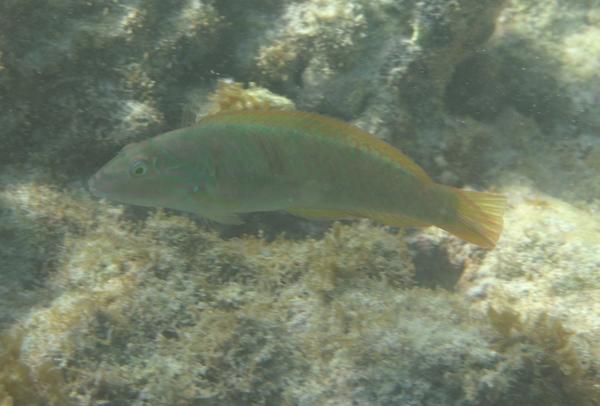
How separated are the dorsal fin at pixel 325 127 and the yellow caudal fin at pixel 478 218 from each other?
1.25 feet

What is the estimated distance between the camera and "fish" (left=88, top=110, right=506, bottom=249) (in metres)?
2.59

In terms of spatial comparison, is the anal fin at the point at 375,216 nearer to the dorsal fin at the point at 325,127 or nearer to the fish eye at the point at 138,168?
the dorsal fin at the point at 325,127

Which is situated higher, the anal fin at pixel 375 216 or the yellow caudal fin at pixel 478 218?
the yellow caudal fin at pixel 478 218

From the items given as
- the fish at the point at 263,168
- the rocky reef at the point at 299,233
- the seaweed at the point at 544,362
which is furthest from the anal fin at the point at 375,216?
the seaweed at the point at 544,362

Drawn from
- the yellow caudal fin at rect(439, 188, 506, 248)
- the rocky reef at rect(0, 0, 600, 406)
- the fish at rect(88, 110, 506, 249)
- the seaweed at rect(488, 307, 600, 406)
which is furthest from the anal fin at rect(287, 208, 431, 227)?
the seaweed at rect(488, 307, 600, 406)

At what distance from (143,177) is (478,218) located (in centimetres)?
175

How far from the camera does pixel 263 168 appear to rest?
264 centimetres

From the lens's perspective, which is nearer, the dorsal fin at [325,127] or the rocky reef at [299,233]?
the dorsal fin at [325,127]

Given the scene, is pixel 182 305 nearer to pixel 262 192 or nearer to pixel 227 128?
pixel 262 192

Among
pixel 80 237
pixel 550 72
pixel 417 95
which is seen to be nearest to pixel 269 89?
pixel 417 95

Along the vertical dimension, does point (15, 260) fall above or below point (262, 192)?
below

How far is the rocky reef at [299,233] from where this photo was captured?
2.76 meters

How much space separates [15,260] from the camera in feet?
11.4

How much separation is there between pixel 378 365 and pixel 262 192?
1.09 m
